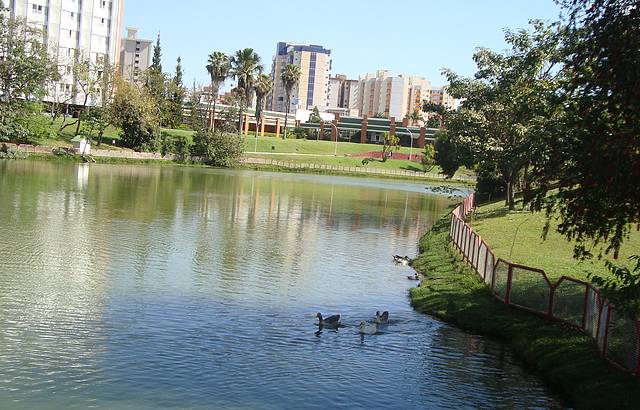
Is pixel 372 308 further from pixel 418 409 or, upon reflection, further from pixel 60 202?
pixel 60 202

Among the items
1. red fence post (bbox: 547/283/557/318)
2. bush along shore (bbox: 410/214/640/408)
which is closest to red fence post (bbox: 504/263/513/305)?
bush along shore (bbox: 410/214/640/408)

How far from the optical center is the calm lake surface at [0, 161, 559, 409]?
17.5 m

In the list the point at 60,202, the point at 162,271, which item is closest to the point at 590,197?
the point at 162,271

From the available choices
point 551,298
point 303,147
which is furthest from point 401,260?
point 303,147

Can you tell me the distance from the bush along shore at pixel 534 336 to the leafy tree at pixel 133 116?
277 feet

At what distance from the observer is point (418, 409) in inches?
675

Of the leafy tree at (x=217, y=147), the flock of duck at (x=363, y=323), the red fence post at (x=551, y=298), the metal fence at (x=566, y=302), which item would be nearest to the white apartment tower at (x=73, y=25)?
the leafy tree at (x=217, y=147)

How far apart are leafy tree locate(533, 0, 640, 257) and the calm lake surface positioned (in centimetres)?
471

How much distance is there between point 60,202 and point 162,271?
896 inches

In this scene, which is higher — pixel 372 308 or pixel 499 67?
pixel 499 67

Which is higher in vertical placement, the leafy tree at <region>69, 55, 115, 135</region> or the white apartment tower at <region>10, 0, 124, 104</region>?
the white apartment tower at <region>10, 0, 124, 104</region>

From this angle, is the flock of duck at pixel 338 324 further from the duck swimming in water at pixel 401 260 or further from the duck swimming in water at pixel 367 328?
the duck swimming in water at pixel 401 260

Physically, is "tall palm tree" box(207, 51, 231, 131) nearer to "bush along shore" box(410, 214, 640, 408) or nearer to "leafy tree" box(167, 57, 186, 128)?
"leafy tree" box(167, 57, 186, 128)

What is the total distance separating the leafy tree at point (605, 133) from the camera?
14.6m
